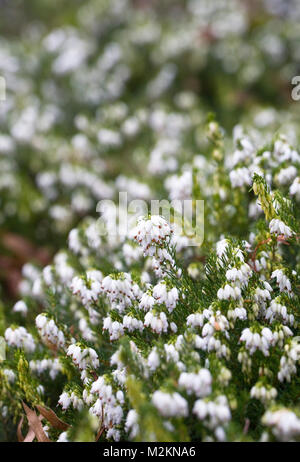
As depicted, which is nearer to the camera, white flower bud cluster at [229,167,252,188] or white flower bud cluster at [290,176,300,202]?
white flower bud cluster at [290,176,300,202]

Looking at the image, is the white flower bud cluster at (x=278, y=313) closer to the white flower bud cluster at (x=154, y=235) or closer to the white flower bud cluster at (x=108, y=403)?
the white flower bud cluster at (x=154, y=235)

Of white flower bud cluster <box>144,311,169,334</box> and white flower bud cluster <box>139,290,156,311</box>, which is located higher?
white flower bud cluster <box>139,290,156,311</box>

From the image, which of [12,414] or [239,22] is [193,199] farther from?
[239,22]

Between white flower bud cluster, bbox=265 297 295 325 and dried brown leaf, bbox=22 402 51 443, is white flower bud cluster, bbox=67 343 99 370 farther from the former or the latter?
white flower bud cluster, bbox=265 297 295 325

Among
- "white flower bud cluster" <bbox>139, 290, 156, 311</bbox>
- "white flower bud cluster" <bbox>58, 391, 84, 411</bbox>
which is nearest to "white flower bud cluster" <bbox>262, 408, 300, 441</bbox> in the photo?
"white flower bud cluster" <bbox>139, 290, 156, 311</bbox>
